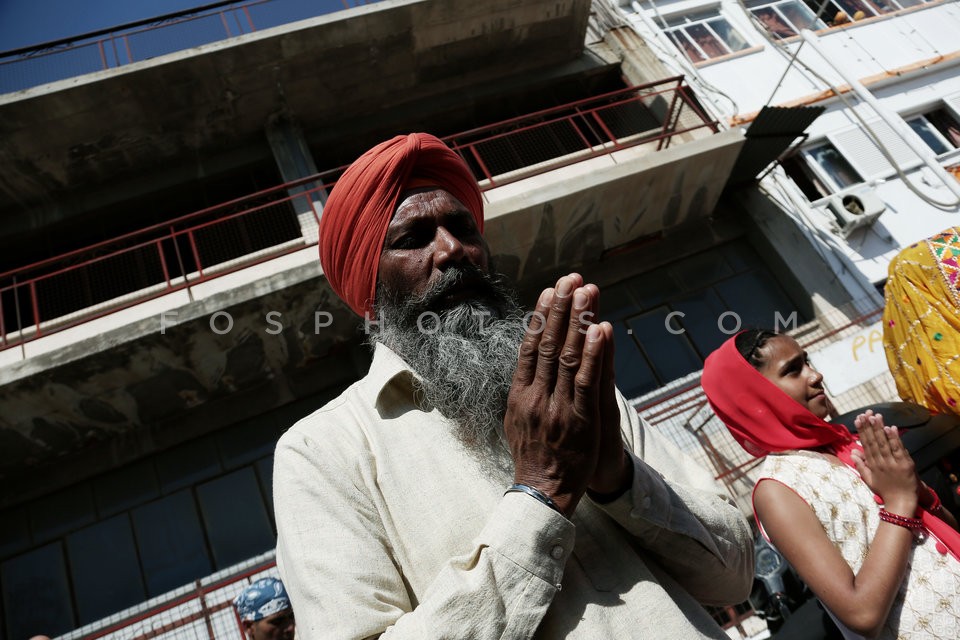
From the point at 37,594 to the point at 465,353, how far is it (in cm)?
748

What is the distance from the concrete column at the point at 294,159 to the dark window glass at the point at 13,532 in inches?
204

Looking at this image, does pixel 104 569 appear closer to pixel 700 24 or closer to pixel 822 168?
pixel 822 168

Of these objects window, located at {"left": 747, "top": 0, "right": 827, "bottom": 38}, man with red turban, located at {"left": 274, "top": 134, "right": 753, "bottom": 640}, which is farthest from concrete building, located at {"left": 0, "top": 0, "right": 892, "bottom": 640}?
man with red turban, located at {"left": 274, "top": 134, "right": 753, "bottom": 640}

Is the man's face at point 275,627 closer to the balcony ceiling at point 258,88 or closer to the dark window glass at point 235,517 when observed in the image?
the dark window glass at point 235,517

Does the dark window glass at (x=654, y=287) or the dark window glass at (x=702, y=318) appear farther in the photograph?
the dark window glass at (x=654, y=287)

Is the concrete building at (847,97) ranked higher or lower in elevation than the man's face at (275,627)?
higher

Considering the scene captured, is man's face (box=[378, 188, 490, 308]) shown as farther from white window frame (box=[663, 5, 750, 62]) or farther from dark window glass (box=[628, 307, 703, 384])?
white window frame (box=[663, 5, 750, 62])

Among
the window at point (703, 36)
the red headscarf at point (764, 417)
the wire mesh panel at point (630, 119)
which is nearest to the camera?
the red headscarf at point (764, 417)

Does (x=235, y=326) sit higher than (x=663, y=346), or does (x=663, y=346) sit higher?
(x=235, y=326)

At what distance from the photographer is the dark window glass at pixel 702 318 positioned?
7.96 m

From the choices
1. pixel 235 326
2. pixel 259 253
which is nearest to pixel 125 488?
pixel 235 326

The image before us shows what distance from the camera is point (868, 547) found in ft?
6.85

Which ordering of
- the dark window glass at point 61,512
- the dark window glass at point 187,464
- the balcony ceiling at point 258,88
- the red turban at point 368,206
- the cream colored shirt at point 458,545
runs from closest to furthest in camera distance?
the cream colored shirt at point 458,545 → the red turban at point 368,206 → the dark window glass at point 61,512 → the dark window glass at point 187,464 → the balcony ceiling at point 258,88

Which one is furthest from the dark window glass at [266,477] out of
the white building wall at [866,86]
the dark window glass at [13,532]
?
the white building wall at [866,86]
